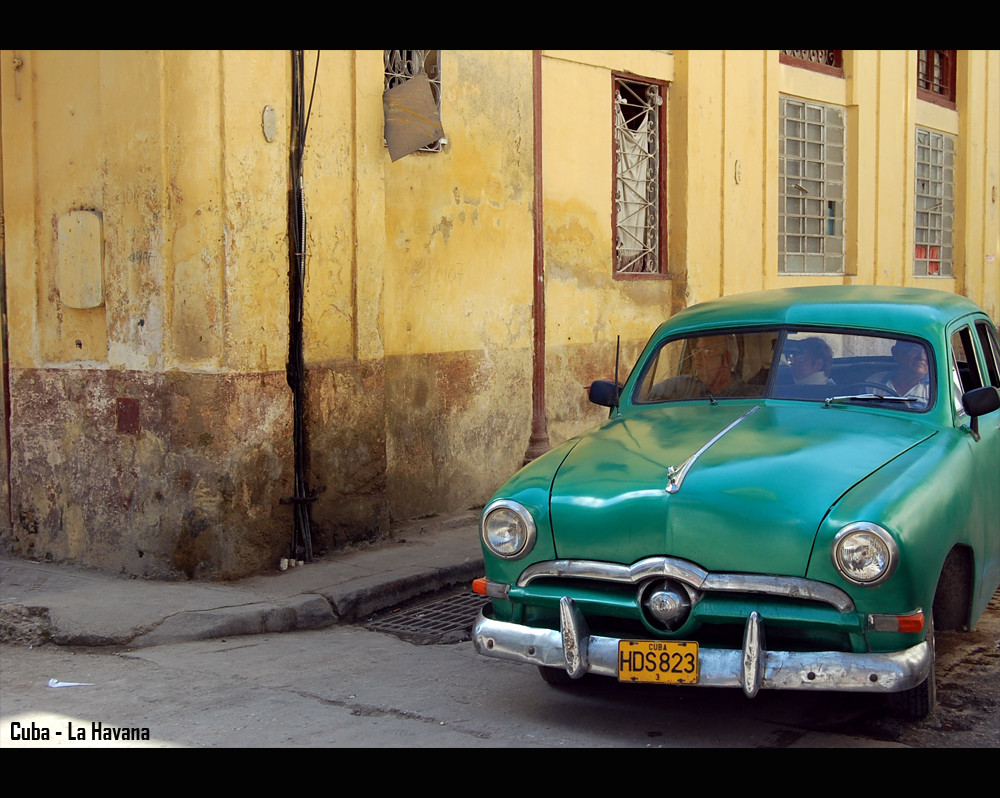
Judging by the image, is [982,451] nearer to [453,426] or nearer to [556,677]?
[556,677]

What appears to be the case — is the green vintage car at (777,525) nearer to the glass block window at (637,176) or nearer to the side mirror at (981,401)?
the side mirror at (981,401)

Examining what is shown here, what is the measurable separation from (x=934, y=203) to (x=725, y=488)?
1372 cm

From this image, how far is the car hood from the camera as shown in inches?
161

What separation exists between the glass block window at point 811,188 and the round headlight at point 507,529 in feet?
31.2

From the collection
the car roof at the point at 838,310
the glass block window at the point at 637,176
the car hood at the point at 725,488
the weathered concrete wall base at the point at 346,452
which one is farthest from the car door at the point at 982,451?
the glass block window at the point at 637,176

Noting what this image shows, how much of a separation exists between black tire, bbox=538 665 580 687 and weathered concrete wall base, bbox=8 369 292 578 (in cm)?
266

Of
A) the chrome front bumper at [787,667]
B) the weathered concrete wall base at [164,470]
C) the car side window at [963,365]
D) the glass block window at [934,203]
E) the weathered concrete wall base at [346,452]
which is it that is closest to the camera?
the chrome front bumper at [787,667]

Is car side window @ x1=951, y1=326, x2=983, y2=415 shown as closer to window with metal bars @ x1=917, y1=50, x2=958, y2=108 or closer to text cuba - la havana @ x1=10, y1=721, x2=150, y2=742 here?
text cuba - la havana @ x1=10, y1=721, x2=150, y2=742

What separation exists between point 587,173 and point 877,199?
5895 millimetres

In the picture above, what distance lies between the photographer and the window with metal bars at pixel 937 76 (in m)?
16.2

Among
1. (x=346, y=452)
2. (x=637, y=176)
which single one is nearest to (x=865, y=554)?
(x=346, y=452)

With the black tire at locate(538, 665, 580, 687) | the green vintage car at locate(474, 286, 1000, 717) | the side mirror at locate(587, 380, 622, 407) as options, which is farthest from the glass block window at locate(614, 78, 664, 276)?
the black tire at locate(538, 665, 580, 687)
